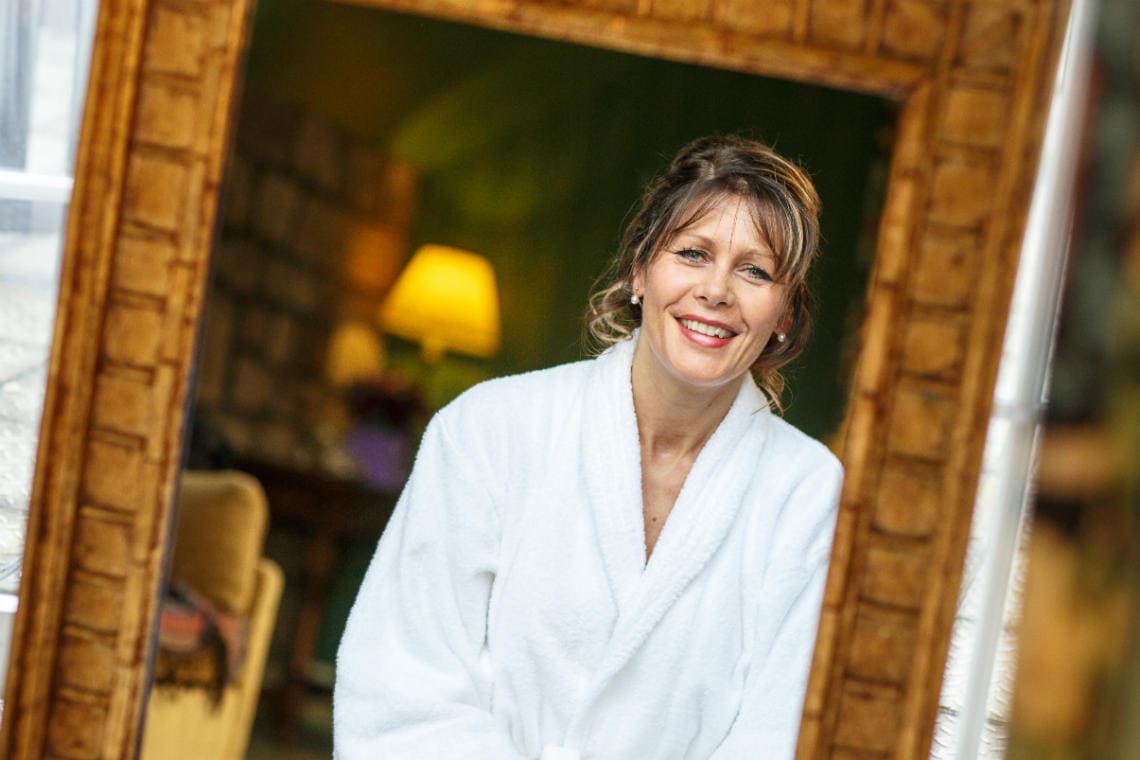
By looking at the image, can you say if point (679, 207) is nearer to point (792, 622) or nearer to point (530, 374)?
point (530, 374)

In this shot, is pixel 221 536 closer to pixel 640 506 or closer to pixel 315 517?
pixel 315 517

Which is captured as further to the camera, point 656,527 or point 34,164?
point 34,164

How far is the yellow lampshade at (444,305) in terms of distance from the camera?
1.29 metres

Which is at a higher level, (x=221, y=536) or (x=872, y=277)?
(x=872, y=277)

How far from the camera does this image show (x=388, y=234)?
1.29m

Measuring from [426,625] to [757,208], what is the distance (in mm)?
571

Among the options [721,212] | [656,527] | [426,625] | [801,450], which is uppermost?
[721,212]

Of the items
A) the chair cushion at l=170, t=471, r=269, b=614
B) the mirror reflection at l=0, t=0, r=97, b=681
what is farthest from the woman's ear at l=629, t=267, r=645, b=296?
the mirror reflection at l=0, t=0, r=97, b=681

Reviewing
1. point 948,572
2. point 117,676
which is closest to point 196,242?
point 117,676

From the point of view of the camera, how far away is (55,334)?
137 cm

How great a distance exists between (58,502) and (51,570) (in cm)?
8

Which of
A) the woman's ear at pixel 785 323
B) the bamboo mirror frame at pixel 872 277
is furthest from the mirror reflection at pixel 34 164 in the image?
the woman's ear at pixel 785 323

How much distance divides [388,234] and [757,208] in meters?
0.39

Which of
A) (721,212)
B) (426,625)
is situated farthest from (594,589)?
(721,212)
